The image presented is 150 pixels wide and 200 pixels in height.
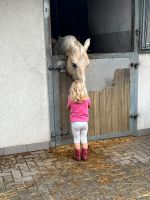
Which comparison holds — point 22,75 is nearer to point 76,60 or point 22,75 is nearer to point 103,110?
point 76,60

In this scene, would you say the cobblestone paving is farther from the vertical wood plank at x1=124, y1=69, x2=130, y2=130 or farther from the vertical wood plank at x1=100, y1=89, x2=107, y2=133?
the vertical wood plank at x1=124, y1=69, x2=130, y2=130

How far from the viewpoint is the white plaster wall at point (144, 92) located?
607 centimetres

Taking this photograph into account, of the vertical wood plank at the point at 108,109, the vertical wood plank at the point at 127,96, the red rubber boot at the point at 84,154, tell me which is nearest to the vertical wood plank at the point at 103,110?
the vertical wood plank at the point at 108,109

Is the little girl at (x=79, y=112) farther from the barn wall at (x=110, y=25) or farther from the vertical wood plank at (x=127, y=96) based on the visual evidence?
the barn wall at (x=110, y=25)

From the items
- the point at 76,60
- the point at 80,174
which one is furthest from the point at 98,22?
the point at 80,174

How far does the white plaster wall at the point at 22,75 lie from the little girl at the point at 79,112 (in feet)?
2.12

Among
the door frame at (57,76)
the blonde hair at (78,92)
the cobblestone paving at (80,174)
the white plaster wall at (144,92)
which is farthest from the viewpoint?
the white plaster wall at (144,92)

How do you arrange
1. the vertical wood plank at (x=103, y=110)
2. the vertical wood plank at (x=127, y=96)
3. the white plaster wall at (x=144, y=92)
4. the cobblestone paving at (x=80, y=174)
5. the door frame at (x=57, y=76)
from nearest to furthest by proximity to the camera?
1. the cobblestone paving at (x=80, y=174)
2. the door frame at (x=57, y=76)
3. the vertical wood plank at (x=103, y=110)
4. the vertical wood plank at (x=127, y=96)
5. the white plaster wall at (x=144, y=92)

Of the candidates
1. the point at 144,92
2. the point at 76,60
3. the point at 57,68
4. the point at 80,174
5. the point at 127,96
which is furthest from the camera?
the point at 144,92

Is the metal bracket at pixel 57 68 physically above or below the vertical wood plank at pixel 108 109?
above

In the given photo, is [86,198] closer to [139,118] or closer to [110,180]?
[110,180]

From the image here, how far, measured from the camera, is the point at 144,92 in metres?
6.20

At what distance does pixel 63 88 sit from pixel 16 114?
34.6 inches

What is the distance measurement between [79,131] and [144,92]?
1.73 metres
